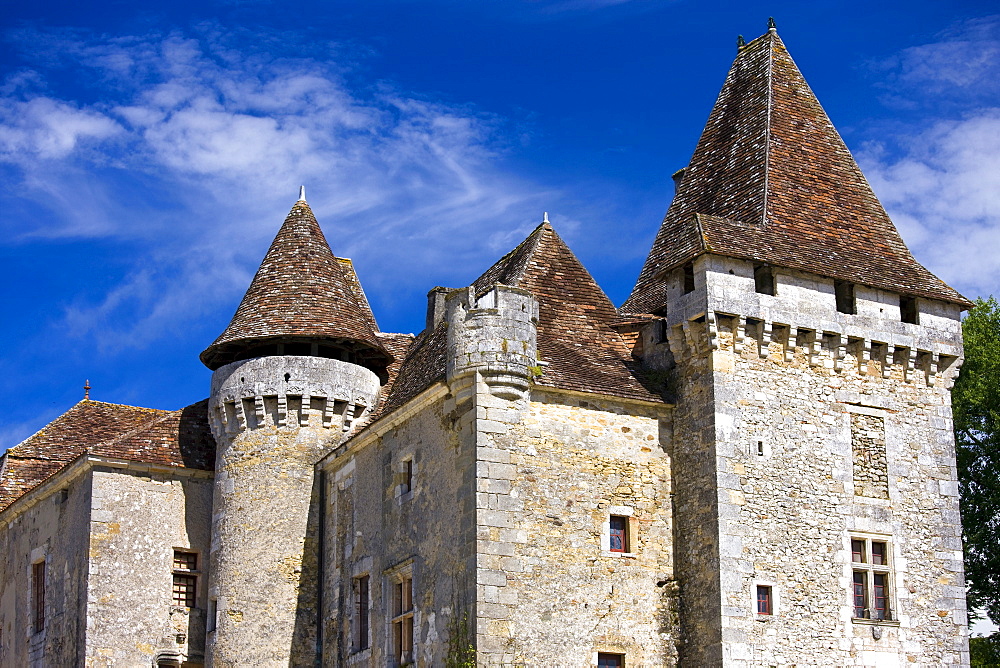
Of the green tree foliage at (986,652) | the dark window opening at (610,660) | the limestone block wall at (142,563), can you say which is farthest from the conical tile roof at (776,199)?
the green tree foliage at (986,652)

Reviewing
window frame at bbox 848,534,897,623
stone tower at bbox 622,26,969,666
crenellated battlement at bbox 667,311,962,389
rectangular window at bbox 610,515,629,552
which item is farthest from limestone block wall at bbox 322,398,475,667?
window frame at bbox 848,534,897,623

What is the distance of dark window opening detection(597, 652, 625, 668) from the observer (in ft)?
67.7

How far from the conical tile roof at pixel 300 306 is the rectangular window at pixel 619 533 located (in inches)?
268

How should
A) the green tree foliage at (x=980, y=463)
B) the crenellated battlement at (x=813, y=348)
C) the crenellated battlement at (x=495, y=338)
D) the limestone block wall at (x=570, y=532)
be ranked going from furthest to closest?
the green tree foliage at (x=980, y=463) → the crenellated battlement at (x=813, y=348) → the crenellated battlement at (x=495, y=338) → the limestone block wall at (x=570, y=532)

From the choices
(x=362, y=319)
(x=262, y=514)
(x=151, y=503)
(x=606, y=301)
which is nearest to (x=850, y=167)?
(x=606, y=301)

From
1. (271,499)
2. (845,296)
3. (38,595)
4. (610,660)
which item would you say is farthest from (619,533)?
(38,595)

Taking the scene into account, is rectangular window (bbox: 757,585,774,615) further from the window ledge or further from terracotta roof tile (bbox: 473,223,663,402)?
terracotta roof tile (bbox: 473,223,663,402)

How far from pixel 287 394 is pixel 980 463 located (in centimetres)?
1553

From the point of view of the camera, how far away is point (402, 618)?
73.5 ft

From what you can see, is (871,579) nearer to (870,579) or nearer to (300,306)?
(870,579)

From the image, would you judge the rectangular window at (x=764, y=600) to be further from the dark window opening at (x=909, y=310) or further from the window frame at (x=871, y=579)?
the dark window opening at (x=909, y=310)

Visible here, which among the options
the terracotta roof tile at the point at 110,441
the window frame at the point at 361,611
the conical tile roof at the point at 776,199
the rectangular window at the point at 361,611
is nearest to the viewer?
the conical tile roof at the point at 776,199

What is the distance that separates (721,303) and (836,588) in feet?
15.0

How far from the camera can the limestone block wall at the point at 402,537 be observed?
20781 mm
